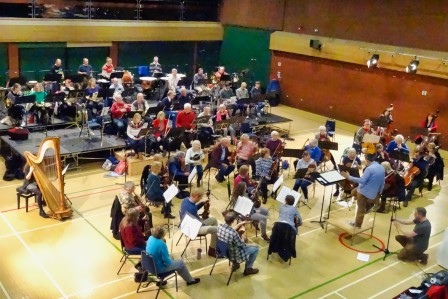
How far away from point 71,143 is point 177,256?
20.2 feet

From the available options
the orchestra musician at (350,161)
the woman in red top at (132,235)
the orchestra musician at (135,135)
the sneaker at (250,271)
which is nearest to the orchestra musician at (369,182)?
the orchestra musician at (350,161)

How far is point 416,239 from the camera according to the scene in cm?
987

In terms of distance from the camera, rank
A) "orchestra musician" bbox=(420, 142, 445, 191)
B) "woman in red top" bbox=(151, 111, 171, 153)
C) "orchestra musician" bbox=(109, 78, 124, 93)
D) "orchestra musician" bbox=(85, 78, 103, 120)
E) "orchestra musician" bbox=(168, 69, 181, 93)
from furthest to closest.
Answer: "orchestra musician" bbox=(168, 69, 181, 93)
"orchestra musician" bbox=(109, 78, 124, 93)
"orchestra musician" bbox=(85, 78, 103, 120)
"woman in red top" bbox=(151, 111, 171, 153)
"orchestra musician" bbox=(420, 142, 445, 191)

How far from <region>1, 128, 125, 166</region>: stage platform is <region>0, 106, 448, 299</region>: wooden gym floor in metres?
1.63

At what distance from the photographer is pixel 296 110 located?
2367cm

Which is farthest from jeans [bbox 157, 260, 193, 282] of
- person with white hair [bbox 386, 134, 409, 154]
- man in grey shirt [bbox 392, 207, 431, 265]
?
person with white hair [bbox 386, 134, 409, 154]

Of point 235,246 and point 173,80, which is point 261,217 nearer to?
point 235,246

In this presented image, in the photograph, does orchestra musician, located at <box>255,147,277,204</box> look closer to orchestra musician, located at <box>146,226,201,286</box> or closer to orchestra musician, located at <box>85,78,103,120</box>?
orchestra musician, located at <box>146,226,201,286</box>

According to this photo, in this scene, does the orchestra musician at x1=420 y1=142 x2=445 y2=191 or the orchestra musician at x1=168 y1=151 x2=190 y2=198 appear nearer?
the orchestra musician at x1=168 y1=151 x2=190 y2=198

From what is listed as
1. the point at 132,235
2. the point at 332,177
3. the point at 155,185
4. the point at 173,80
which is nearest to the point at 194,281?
the point at 132,235

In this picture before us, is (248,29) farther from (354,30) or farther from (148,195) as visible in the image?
(148,195)

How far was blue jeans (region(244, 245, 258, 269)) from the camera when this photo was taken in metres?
9.09

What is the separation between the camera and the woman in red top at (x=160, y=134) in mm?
14145

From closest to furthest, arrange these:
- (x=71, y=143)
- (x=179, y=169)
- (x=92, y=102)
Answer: (x=179, y=169)
(x=71, y=143)
(x=92, y=102)
